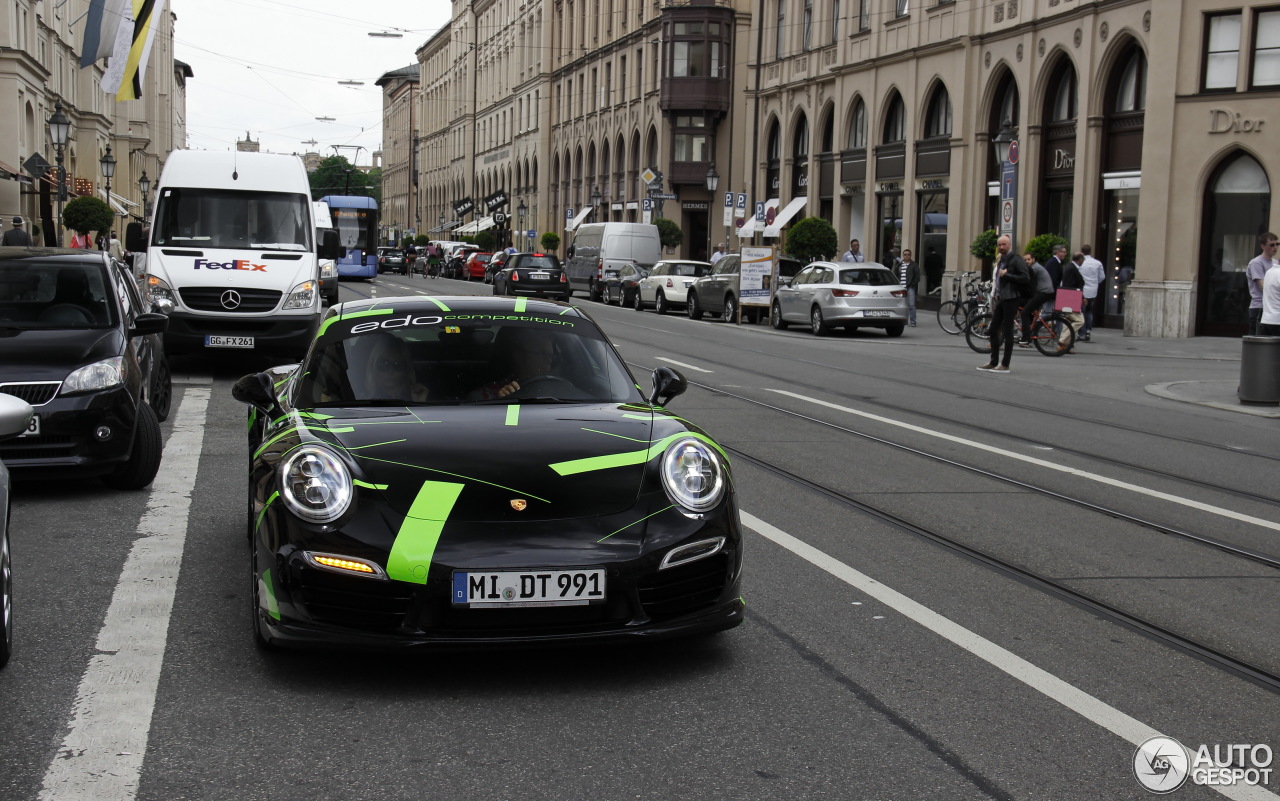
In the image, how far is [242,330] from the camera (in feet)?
51.9

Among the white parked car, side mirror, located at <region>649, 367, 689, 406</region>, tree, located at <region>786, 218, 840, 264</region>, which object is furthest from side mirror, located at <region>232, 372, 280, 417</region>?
tree, located at <region>786, 218, 840, 264</region>

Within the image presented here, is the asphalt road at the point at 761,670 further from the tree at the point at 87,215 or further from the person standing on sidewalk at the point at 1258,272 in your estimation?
the tree at the point at 87,215

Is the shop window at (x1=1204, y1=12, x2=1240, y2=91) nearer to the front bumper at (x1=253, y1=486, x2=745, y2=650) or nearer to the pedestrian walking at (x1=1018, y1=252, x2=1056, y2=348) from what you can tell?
the pedestrian walking at (x1=1018, y1=252, x2=1056, y2=348)

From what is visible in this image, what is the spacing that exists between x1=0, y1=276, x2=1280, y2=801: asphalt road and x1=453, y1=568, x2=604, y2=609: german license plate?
334 mm

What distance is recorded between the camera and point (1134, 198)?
30.9m

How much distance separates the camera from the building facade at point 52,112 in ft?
176

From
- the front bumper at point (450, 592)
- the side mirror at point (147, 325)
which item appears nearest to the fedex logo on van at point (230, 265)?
the side mirror at point (147, 325)

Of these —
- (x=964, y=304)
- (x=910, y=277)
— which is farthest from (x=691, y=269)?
(x=964, y=304)

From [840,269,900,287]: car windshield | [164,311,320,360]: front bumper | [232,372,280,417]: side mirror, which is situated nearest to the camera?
[232,372,280,417]: side mirror

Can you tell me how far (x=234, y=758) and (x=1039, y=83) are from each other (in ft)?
109

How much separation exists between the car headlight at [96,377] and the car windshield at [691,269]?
30.4 m

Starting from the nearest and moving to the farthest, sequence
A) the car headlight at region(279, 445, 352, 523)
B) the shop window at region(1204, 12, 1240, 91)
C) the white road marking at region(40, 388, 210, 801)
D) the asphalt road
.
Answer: the white road marking at region(40, 388, 210, 801)
the asphalt road
the car headlight at region(279, 445, 352, 523)
the shop window at region(1204, 12, 1240, 91)

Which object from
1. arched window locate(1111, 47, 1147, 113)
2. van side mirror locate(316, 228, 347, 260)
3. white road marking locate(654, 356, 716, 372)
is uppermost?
arched window locate(1111, 47, 1147, 113)

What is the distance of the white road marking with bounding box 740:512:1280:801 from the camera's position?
14.5 feet
